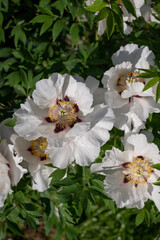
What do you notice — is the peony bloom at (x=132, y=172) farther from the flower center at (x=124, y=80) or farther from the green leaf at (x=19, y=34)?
the green leaf at (x=19, y=34)

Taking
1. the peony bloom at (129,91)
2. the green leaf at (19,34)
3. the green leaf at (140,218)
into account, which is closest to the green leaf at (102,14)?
the peony bloom at (129,91)

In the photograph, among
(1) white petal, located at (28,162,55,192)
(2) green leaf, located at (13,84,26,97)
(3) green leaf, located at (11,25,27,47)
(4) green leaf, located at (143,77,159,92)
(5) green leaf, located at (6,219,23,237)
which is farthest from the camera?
(3) green leaf, located at (11,25,27,47)

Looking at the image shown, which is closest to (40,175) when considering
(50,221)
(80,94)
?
(80,94)

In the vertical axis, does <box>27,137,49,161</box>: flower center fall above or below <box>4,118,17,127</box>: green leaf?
below

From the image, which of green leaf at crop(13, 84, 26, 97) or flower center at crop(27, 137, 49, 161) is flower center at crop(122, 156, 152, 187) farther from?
green leaf at crop(13, 84, 26, 97)

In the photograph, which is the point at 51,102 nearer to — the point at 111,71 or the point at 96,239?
the point at 111,71

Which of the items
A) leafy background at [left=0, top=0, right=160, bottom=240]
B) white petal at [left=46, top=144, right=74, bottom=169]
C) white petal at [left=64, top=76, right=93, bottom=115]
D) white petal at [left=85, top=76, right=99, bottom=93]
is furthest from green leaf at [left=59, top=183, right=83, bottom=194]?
white petal at [left=85, top=76, right=99, bottom=93]

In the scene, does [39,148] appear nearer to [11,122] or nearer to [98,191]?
[11,122]
